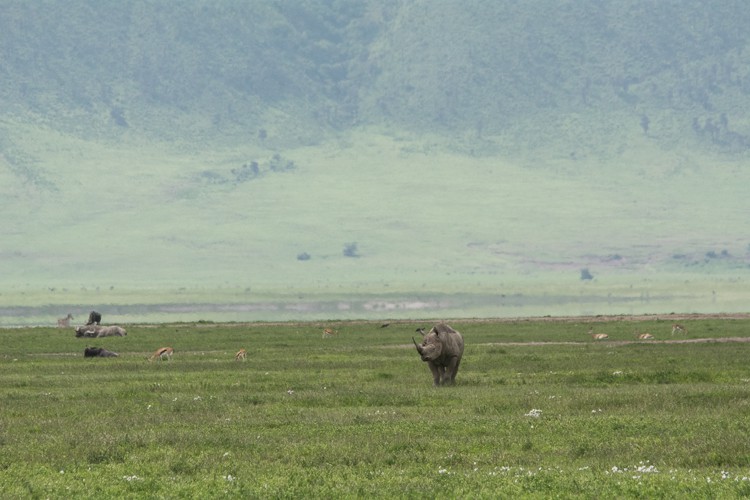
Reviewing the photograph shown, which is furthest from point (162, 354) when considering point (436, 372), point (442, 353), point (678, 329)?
point (678, 329)

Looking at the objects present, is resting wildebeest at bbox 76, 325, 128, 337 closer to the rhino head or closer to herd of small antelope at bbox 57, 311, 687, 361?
herd of small antelope at bbox 57, 311, 687, 361

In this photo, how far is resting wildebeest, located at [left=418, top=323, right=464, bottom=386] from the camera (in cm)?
3519

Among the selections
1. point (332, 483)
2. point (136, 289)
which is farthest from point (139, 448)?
point (136, 289)

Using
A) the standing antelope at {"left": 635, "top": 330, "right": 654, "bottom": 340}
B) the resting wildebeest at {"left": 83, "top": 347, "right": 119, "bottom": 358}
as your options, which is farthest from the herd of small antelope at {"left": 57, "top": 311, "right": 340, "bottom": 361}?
the standing antelope at {"left": 635, "top": 330, "right": 654, "bottom": 340}

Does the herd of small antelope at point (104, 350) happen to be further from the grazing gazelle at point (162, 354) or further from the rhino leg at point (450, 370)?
the rhino leg at point (450, 370)

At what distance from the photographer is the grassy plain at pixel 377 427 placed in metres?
19.5

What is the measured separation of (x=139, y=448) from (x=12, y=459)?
205cm

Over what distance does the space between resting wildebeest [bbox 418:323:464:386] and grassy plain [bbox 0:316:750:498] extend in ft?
2.22

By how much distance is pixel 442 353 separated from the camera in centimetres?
3556

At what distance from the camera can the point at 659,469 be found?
20266 millimetres

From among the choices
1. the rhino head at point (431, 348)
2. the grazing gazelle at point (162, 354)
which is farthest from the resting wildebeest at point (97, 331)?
the rhino head at point (431, 348)

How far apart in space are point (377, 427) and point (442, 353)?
10.00 metres

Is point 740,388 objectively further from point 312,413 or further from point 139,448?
point 139,448

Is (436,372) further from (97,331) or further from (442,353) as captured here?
(97,331)
